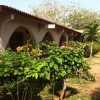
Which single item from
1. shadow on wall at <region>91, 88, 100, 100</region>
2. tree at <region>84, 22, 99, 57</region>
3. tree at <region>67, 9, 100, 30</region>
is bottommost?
shadow on wall at <region>91, 88, 100, 100</region>

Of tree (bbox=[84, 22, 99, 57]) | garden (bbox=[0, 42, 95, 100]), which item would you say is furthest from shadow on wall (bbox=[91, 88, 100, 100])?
tree (bbox=[84, 22, 99, 57])

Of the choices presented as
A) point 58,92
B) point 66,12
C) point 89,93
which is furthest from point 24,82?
point 66,12

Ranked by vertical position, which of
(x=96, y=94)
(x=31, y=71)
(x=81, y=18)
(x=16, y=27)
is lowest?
(x=96, y=94)

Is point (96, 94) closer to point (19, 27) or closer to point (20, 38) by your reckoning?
point (19, 27)

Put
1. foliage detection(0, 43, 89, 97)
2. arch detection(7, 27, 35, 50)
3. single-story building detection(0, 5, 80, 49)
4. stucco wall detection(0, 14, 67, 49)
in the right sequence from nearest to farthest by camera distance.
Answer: foliage detection(0, 43, 89, 97), single-story building detection(0, 5, 80, 49), stucco wall detection(0, 14, 67, 49), arch detection(7, 27, 35, 50)

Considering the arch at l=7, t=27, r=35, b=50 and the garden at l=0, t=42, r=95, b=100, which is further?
the arch at l=7, t=27, r=35, b=50

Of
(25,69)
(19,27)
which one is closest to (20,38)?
(19,27)

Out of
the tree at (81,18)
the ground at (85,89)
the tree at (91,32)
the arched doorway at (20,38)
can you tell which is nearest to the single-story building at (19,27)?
the arched doorway at (20,38)

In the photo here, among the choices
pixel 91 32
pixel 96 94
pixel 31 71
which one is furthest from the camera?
pixel 91 32

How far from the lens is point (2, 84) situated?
25.5ft

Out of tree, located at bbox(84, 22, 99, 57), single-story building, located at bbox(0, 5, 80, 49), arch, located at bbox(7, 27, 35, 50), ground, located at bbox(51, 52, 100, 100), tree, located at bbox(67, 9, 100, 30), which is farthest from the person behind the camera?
tree, located at bbox(67, 9, 100, 30)

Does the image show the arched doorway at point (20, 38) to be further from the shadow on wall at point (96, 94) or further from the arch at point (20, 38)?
the shadow on wall at point (96, 94)

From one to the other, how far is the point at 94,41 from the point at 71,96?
2144 cm

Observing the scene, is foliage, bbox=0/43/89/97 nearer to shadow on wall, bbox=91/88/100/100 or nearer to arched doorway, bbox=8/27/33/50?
shadow on wall, bbox=91/88/100/100
